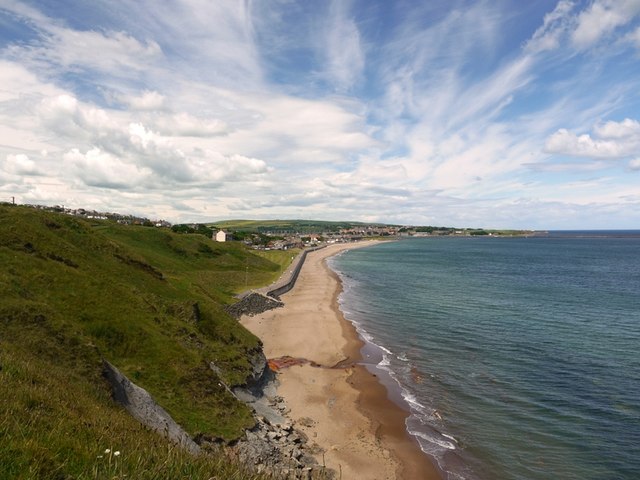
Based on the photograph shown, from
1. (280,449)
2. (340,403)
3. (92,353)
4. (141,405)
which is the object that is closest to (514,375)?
(340,403)

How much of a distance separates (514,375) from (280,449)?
21.4 metres

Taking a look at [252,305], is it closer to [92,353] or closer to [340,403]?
[340,403]

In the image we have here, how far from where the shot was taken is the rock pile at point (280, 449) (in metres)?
18.5

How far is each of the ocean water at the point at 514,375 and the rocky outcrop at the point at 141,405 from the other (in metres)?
13.3

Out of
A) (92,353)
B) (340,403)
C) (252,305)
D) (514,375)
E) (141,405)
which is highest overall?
(92,353)

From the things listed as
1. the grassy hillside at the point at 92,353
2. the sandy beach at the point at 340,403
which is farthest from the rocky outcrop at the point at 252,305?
the grassy hillside at the point at 92,353

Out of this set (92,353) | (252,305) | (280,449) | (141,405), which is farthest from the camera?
(252,305)

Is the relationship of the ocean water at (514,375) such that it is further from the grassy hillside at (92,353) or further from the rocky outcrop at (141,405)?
the rocky outcrop at (141,405)

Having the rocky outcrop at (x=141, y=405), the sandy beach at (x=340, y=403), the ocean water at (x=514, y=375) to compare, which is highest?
the rocky outcrop at (x=141, y=405)

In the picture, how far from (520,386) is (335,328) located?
2213 centimetres

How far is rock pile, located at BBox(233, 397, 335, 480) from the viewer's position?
18469mm

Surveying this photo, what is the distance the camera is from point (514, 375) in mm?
32969

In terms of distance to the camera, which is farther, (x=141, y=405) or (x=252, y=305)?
(x=252, y=305)

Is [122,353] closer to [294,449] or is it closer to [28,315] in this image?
[28,315]
